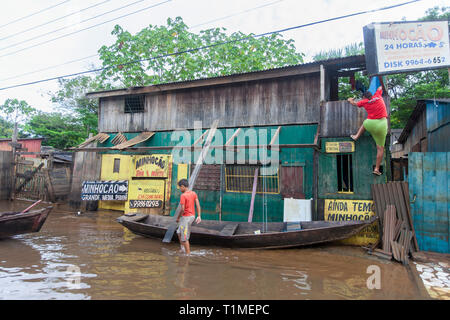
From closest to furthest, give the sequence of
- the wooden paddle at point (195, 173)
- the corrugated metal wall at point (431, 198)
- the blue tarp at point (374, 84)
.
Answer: the corrugated metal wall at point (431, 198)
the wooden paddle at point (195, 173)
the blue tarp at point (374, 84)

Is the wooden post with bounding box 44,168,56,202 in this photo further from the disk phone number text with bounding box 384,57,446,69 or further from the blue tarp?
the disk phone number text with bounding box 384,57,446,69

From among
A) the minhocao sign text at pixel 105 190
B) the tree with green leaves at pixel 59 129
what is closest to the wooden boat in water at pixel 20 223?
the minhocao sign text at pixel 105 190

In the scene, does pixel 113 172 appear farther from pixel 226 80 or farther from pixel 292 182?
pixel 292 182

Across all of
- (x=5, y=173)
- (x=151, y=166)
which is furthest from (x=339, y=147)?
(x=5, y=173)

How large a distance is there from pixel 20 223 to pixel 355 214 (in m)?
9.61

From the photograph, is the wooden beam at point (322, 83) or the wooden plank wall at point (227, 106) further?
the wooden plank wall at point (227, 106)

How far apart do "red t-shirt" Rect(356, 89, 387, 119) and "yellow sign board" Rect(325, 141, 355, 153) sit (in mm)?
1178

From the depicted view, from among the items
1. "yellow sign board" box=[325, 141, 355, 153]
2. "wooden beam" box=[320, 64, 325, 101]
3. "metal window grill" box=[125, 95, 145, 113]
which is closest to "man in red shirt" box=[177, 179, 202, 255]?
"yellow sign board" box=[325, 141, 355, 153]

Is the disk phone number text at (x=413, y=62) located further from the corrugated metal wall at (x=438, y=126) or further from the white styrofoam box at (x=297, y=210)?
the white styrofoam box at (x=297, y=210)

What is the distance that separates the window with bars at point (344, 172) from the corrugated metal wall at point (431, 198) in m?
1.76

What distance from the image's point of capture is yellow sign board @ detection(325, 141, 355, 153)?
Result: 870 centimetres

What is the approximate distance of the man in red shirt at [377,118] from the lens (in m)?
7.62
